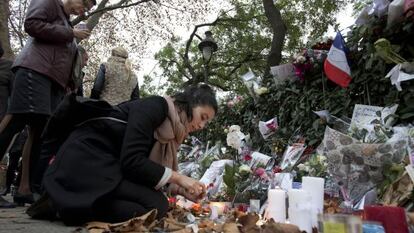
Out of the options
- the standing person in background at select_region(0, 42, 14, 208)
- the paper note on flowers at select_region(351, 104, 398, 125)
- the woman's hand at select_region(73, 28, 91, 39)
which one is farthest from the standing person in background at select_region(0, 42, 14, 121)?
the paper note on flowers at select_region(351, 104, 398, 125)

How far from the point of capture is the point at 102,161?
98.3 inches

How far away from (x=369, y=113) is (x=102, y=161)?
2630 mm

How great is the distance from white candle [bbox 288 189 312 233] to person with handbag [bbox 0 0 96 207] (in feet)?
6.17

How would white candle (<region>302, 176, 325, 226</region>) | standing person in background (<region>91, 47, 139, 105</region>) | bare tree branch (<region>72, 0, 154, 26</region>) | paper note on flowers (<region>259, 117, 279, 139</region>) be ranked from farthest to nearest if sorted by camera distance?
1. bare tree branch (<region>72, 0, 154, 26</region>)
2. paper note on flowers (<region>259, 117, 279, 139</region>)
3. standing person in background (<region>91, 47, 139, 105</region>)
4. white candle (<region>302, 176, 325, 226</region>)

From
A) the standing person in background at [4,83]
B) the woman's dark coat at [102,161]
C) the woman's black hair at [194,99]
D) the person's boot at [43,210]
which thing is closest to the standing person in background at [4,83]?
the standing person in background at [4,83]

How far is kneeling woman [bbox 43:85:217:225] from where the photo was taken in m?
2.42

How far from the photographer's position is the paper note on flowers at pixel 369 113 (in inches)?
152

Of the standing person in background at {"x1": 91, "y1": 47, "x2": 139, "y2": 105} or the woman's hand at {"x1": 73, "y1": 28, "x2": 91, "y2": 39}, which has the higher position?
the woman's hand at {"x1": 73, "y1": 28, "x2": 91, "y2": 39}

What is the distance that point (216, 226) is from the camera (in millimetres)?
2473

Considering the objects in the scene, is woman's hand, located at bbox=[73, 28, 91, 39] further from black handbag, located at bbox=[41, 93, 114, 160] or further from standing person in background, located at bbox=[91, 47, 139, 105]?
standing person in background, located at bbox=[91, 47, 139, 105]

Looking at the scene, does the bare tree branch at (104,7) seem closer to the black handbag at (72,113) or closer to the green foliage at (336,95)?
the green foliage at (336,95)

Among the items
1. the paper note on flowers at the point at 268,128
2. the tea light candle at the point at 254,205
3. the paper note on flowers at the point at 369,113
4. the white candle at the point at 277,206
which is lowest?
the tea light candle at the point at 254,205

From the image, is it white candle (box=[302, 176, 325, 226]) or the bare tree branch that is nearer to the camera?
white candle (box=[302, 176, 325, 226])

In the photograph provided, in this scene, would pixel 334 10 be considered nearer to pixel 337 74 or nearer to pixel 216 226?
pixel 337 74
